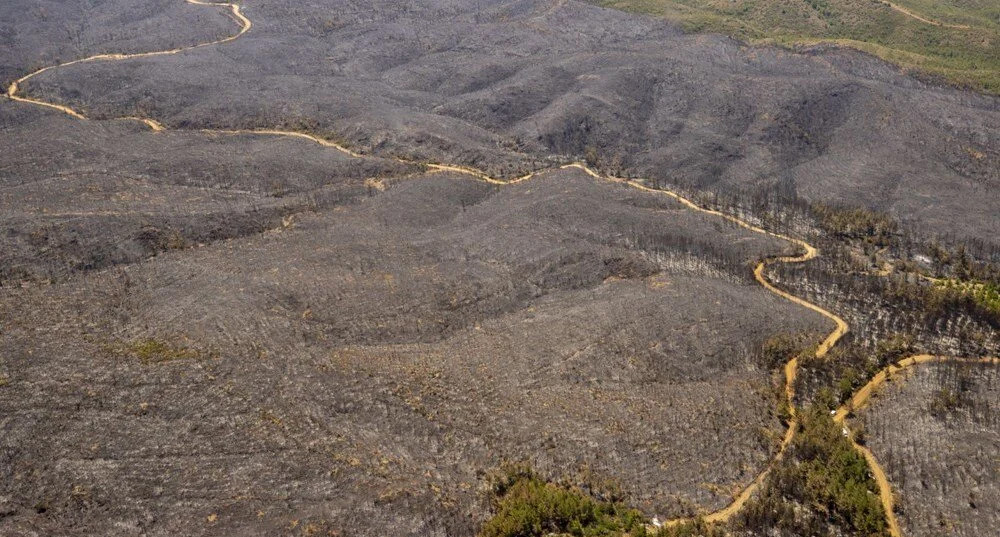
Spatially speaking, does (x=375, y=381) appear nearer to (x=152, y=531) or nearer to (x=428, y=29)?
(x=152, y=531)

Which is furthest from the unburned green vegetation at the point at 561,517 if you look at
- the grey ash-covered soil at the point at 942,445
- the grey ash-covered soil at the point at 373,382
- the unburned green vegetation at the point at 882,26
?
the unburned green vegetation at the point at 882,26

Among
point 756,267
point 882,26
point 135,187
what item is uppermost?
point 882,26

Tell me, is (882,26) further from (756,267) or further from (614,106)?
(756,267)

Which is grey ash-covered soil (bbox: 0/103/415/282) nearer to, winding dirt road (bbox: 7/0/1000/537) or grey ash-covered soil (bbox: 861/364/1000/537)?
winding dirt road (bbox: 7/0/1000/537)

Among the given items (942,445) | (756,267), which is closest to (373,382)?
(942,445)

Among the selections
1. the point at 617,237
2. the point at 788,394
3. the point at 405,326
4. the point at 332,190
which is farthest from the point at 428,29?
the point at 788,394

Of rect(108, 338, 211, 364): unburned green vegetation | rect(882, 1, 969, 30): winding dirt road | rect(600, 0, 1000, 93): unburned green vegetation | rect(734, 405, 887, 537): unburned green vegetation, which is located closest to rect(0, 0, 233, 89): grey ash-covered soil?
rect(600, 0, 1000, 93): unburned green vegetation

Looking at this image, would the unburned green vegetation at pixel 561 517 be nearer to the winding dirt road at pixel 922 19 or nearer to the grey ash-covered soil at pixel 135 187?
the grey ash-covered soil at pixel 135 187
